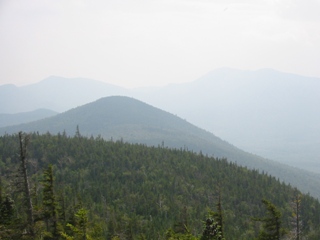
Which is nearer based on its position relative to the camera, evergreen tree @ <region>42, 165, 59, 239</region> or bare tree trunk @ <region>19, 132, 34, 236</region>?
bare tree trunk @ <region>19, 132, 34, 236</region>

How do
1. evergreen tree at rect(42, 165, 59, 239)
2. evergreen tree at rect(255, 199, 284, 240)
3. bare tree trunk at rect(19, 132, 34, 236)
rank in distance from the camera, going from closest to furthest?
bare tree trunk at rect(19, 132, 34, 236) → evergreen tree at rect(255, 199, 284, 240) → evergreen tree at rect(42, 165, 59, 239)

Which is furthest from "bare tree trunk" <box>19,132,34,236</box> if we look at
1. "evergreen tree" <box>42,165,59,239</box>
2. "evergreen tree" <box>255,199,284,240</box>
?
"evergreen tree" <box>255,199,284,240</box>

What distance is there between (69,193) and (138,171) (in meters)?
63.5

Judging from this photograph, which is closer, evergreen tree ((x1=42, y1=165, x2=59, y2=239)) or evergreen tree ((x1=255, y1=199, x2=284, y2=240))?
evergreen tree ((x1=255, y1=199, x2=284, y2=240))

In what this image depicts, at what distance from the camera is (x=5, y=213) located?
118ft

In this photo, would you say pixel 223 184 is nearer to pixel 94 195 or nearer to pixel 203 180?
pixel 203 180

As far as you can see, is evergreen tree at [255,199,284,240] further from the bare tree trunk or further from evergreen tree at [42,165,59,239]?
the bare tree trunk

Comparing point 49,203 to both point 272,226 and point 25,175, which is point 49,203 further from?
point 272,226

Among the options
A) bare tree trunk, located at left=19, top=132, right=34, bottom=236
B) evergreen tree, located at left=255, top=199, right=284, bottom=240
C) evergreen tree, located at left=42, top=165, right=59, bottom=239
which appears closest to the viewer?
bare tree trunk, located at left=19, top=132, right=34, bottom=236

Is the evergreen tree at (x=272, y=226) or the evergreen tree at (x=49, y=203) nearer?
the evergreen tree at (x=272, y=226)

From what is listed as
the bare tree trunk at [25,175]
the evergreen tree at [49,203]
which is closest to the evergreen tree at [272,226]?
the evergreen tree at [49,203]

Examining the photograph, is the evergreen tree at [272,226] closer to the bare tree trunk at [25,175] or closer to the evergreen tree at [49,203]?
the evergreen tree at [49,203]

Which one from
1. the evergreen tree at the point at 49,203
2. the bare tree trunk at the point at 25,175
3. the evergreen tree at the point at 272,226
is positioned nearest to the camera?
the bare tree trunk at the point at 25,175

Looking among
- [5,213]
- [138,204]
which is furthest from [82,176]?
[5,213]
